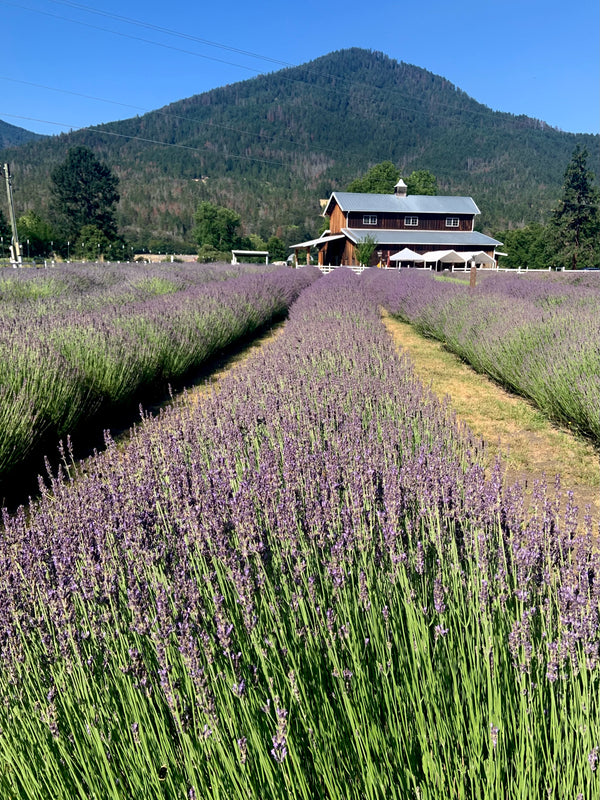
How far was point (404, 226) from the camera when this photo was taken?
1725 inches

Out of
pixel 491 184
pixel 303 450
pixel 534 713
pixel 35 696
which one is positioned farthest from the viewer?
pixel 491 184

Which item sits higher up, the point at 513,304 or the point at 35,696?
the point at 513,304

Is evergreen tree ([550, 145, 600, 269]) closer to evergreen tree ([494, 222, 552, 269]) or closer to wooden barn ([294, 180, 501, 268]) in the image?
wooden barn ([294, 180, 501, 268])

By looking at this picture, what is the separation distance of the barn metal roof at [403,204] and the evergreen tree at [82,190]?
42.0m

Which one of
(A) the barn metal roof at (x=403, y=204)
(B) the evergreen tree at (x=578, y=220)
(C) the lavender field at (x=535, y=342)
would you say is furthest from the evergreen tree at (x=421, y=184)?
(C) the lavender field at (x=535, y=342)

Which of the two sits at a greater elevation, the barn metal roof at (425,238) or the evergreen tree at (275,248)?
the evergreen tree at (275,248)

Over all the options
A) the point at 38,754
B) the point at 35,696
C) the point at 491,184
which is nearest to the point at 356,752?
the point at 38,754

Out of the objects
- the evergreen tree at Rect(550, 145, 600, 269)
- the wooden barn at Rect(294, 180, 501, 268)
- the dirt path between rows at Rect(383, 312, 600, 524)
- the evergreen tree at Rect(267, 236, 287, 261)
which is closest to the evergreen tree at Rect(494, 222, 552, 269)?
the evergreen tree at Rect(550, 145, 600, 269)

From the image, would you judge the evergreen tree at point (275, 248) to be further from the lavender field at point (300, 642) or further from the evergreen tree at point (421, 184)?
the lavender field at point (300, 642)

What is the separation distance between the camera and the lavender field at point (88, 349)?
4.11m

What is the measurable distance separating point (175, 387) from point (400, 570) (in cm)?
591

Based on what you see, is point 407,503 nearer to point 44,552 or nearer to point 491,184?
point 44,552

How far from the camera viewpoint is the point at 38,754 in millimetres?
1191

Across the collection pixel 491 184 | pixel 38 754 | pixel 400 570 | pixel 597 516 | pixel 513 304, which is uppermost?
pixel 491 184
